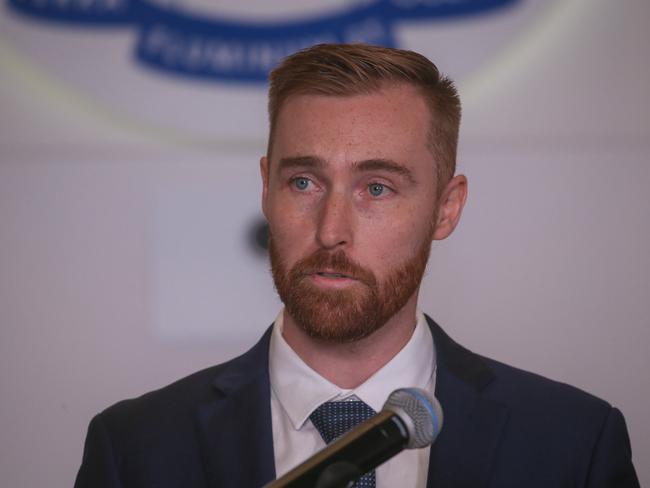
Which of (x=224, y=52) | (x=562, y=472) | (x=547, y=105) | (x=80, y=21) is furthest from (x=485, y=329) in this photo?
(x=80, y=21)

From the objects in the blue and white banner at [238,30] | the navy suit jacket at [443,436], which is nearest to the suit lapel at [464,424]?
the navy suit jacket at [443,436]

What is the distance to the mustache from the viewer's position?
64.9 inches

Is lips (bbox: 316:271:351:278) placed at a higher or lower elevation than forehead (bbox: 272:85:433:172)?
lower

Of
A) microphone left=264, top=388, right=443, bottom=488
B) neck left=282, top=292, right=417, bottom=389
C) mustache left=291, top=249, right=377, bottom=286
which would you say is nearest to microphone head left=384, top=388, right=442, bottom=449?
microphone left=264, top=388, right=443, bottom=488

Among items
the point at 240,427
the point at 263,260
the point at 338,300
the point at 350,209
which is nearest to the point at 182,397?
the point at 240,427

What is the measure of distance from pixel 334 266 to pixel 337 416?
0.95ft

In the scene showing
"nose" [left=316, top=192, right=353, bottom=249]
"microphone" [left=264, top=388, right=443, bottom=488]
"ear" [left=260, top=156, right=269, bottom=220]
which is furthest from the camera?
"ear" [left=260, top=156, right=269, bottom=220]

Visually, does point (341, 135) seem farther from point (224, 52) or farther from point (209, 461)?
point (224, 52)

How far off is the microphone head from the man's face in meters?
0.55

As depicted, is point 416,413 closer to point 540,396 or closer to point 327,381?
point 327,381

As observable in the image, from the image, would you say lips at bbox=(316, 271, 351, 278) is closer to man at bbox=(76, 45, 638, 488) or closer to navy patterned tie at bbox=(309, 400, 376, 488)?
man at bbox=(76, 45, 638, 488)

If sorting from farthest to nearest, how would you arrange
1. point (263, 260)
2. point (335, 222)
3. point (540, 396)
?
point (263, 260) → point (540, 396) → point (335, 222)

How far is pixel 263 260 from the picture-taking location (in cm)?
269

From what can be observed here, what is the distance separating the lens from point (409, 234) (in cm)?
175
